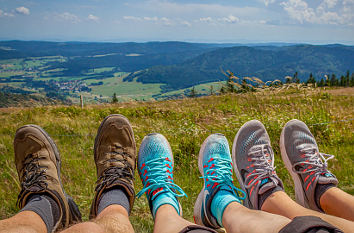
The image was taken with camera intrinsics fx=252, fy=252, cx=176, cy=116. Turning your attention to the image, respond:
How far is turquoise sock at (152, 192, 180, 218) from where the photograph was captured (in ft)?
7.25

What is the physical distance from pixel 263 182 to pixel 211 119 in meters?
3.56

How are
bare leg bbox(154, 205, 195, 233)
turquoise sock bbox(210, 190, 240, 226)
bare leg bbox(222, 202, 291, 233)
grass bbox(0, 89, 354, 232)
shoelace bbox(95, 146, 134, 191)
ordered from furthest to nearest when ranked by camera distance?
grass bbox(0, 89, 354, 232), shoelace bbox(95, 146, 134, 191), turquoise sock bbox(210, 190, 240, 226), bare leg bbox(154, 205, 195, 233), bare leg bbox(222, 202, 291, 233)

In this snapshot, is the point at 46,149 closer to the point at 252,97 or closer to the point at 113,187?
the point at 113,187

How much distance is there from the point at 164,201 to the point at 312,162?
1.62 m

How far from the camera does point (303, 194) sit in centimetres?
246

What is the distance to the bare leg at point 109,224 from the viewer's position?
1634mm

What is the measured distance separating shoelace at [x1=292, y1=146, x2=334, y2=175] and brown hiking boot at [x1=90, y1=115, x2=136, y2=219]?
1.78 meters

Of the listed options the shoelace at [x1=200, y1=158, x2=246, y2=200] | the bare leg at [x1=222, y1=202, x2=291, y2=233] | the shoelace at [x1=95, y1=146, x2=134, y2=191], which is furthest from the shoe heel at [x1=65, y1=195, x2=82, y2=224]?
the bare leg at [x1=222, y1=202, x2=291, y2=233]

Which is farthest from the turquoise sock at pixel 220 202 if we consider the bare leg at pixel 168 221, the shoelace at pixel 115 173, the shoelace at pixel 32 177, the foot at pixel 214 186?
the shoelace at pixel 32 177

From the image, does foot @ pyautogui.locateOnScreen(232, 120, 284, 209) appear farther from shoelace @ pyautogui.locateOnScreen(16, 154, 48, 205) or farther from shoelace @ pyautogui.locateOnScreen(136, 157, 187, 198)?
shoelace @ pyautogui.locateOnScreen(16, 154, 48, 205)

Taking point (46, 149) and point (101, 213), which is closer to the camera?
point (101, 213)

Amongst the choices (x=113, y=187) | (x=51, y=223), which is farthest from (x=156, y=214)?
(x=51, y=223)

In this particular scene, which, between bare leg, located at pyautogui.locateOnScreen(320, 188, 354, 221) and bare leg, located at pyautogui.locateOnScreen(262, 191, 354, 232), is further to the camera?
bare leg, located at pyautogui.locateOnScreen(320, 188, 354, 221)

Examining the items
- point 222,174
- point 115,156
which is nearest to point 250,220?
point 222,174
